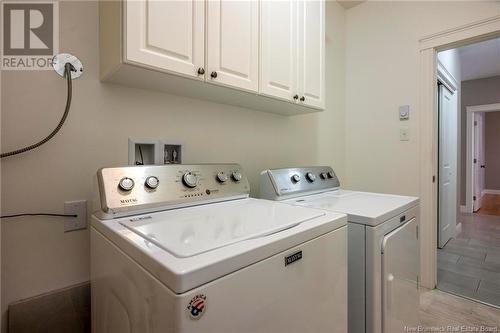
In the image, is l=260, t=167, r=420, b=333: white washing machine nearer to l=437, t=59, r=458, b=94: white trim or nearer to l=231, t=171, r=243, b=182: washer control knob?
l=231, t=171, r=243, b=182: washer control knob

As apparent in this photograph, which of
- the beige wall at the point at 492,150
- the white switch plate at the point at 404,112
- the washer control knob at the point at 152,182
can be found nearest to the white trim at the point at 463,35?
the white switch plate at the point at 404,112

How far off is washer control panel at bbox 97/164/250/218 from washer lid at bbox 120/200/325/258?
5cm

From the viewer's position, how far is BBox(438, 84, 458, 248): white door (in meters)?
3.04

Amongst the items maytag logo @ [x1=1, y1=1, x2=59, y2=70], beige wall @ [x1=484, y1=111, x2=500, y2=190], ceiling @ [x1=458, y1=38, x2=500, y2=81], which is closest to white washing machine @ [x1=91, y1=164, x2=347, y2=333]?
maytag logo @ [x1=1, y1=1, x2=59, y2=70]

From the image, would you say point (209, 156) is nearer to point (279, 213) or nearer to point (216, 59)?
point (216, 59)

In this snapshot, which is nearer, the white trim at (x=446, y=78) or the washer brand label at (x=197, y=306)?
the washer brand label at (x=197, y=306)

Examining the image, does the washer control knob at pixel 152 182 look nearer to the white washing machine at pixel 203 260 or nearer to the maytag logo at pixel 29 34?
the white washing machine at pixel 203 260

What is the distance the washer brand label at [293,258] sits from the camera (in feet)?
2.39

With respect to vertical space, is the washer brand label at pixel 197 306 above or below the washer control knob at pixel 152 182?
below

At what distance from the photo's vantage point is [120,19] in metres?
0.93

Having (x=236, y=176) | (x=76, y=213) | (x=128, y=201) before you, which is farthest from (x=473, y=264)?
(x=76, y=213)

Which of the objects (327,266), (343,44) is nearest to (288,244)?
(327,266)

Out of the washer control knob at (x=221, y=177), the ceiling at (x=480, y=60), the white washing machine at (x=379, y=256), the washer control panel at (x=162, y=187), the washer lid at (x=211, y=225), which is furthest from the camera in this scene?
the ceiling at (x=480, y=60)

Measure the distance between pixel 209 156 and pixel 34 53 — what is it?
0.87 m
